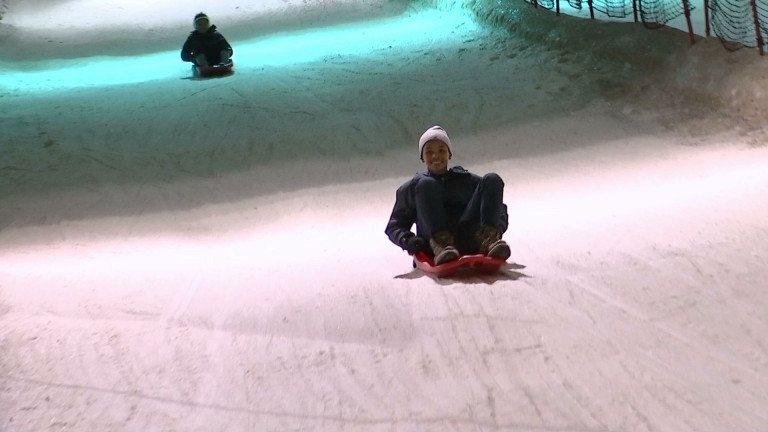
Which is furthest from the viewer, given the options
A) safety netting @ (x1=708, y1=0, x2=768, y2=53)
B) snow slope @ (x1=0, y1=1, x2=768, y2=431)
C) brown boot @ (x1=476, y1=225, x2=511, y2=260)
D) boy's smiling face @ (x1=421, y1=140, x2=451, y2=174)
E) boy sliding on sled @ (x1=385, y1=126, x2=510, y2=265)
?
safety netting @ (x1=708, y1=0, x2=768, y2=53)

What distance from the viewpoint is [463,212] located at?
13.1 feet

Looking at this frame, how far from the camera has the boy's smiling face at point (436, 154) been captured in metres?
3.97

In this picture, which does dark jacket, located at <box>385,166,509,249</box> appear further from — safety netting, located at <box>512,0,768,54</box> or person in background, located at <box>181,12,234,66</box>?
person in background, located at <box>181,12,234,66</box>

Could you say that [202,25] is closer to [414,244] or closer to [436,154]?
[436,154]

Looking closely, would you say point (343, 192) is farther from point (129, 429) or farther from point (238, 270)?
point (129, 429)

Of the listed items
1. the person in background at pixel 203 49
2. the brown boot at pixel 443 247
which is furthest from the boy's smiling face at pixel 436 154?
the person in background at pixel 203 49

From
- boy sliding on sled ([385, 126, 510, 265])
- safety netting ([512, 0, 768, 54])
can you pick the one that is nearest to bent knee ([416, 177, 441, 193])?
boy sliding on sled ([385, 126, 510, 265])

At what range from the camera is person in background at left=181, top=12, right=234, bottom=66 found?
10.2m

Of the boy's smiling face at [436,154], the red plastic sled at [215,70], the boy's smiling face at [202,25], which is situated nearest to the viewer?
the boy's smiling face at [436,154]

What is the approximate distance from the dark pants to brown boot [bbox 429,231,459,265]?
0.12 ft

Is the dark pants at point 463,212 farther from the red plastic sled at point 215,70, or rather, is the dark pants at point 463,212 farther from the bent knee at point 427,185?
the red plastic sled at point 215,70

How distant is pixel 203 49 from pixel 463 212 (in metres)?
7.42

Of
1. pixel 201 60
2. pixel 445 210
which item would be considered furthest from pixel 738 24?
pixel 201 60

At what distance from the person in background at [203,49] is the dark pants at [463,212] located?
7.16 m
